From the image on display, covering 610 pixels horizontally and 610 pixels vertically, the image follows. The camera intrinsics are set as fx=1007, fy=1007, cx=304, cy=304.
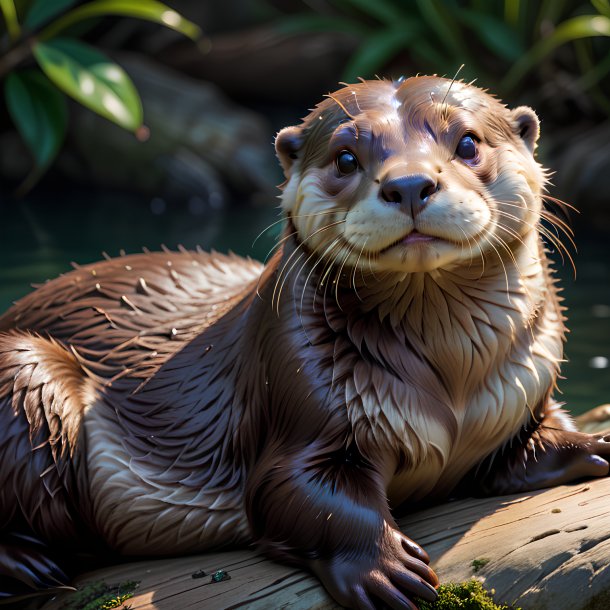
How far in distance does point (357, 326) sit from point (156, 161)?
5.71m

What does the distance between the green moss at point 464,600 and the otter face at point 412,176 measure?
0.68 m

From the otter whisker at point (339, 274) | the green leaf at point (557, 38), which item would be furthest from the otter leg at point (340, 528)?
the green leaf at point (557, 38)

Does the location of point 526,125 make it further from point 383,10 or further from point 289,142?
point 383,10

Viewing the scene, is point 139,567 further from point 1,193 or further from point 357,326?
point 1,193

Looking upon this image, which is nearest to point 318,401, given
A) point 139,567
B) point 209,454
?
point 209,454

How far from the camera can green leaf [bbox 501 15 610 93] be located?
5879mm

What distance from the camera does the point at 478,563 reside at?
7.15 ft

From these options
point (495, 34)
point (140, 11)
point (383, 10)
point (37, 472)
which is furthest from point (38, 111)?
point (37, 472)

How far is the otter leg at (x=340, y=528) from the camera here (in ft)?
6.74

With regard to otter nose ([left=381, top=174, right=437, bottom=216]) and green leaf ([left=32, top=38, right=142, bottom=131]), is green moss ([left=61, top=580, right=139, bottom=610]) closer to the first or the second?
otter nose ([left=381, top=174, right=437, bottom=216])

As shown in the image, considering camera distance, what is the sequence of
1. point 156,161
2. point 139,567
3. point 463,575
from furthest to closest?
point 156,161, point 139,567, point 463,575

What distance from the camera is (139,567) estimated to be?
8.07 feet

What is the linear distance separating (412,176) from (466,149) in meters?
0.26

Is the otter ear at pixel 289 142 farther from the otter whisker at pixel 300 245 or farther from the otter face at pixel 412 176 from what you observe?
the otter whisker at pixel 300 245
